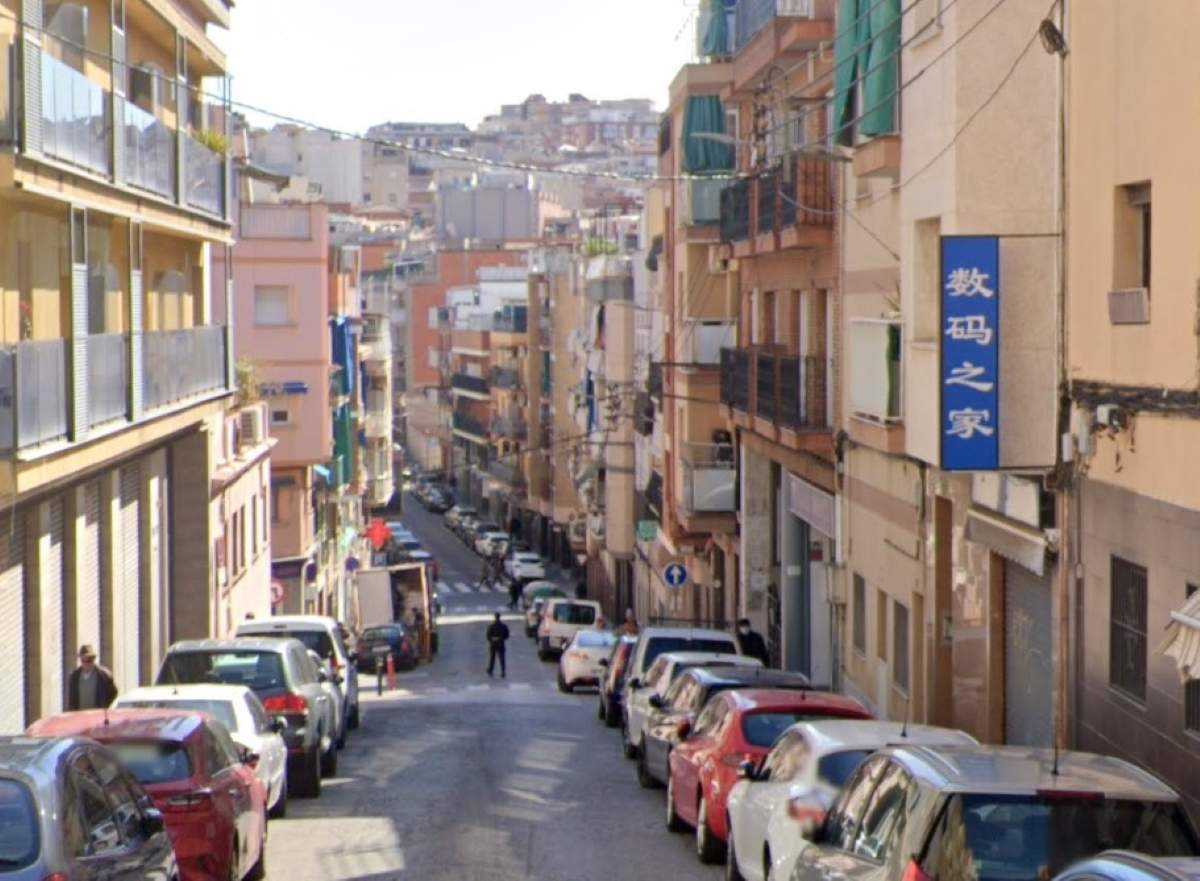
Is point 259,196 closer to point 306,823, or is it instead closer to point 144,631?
point 144,631

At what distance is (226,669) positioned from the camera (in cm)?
2312

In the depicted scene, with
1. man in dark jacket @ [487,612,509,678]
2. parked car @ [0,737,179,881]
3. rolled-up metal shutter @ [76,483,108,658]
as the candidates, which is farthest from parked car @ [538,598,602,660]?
parked car @ [0,737,179,881]

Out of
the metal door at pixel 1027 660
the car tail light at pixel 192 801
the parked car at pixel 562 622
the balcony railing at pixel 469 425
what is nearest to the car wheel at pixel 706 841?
the metal door at pixel 1027 660

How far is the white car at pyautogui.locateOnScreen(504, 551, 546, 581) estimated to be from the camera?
316 feet

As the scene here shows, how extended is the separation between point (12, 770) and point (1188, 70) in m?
9.29

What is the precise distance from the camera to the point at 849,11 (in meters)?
27.3

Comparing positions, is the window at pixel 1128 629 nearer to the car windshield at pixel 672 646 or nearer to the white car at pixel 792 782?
the white car at pixel 792 782

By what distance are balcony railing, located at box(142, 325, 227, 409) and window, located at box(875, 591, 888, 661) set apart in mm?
9502

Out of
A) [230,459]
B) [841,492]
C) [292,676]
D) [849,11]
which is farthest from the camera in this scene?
[230,459]

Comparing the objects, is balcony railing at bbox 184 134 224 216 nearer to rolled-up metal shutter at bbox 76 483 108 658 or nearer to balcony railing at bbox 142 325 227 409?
balcony railing at bbox 142 325 227 409

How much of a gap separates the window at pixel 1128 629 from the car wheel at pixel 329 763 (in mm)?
9819

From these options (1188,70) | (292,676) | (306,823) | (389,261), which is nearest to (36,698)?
(292,676)

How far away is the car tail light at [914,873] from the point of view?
33.1 feet

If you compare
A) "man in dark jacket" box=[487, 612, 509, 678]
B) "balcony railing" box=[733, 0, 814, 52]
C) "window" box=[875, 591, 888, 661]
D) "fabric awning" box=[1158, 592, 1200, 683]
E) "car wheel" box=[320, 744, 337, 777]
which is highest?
"balcony railing" box=[733, 0, 814, 52]
